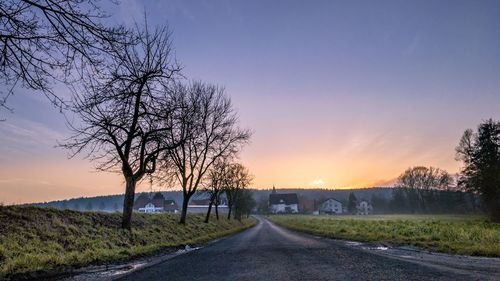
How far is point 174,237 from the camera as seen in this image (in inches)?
1009

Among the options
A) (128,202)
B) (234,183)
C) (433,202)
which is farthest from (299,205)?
(128,202)

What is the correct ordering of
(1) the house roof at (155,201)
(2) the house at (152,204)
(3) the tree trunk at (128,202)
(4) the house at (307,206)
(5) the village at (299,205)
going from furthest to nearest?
(4) the house at (307,206) < (5) the village at (299,205) < (1) the house roof at (155,201) < (2) the house at (152,204) < (3) the tree trunk at (128,202)

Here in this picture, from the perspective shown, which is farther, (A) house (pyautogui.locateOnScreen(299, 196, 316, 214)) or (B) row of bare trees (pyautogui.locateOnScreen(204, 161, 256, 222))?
(A) house (pyautogui.locateOnScreen(299, 196, 316, 214))

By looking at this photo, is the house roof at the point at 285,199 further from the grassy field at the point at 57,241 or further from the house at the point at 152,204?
the grassy field at the point at 57,241

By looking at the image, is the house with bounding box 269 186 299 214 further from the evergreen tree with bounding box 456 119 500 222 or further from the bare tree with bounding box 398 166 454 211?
the evergreen tree with bounding box 456 119 500 222

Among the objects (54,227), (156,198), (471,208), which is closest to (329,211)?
(156,198)

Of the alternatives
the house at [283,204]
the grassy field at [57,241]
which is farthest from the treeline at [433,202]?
the grassy field at [57,241]

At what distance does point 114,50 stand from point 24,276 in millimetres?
5485

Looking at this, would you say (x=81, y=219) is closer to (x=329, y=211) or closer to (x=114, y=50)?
(x=114, y=50)

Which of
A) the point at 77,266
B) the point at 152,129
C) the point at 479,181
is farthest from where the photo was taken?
the point at 479,181

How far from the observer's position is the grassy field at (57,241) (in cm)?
990

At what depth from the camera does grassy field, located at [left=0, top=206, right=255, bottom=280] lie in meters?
9.90

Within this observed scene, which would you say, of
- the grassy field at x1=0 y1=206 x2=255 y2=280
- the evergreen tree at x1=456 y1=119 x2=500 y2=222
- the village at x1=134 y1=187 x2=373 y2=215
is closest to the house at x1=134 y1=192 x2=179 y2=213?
the village at x1=134 y1=187 x2=373 y2=215

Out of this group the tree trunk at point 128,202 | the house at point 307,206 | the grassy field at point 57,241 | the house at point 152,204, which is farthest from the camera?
the house at point 307,206
